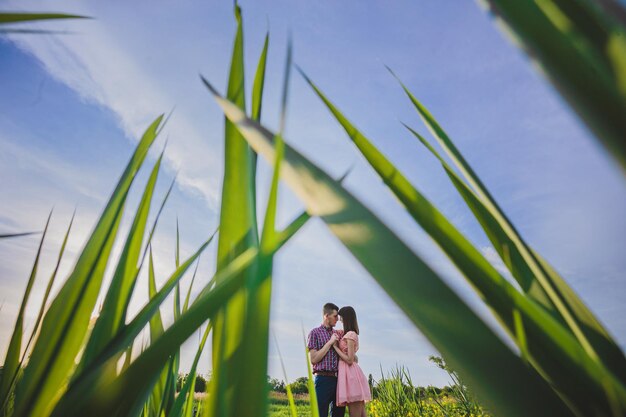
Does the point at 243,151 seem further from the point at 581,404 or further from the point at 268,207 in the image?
the point at 581,404

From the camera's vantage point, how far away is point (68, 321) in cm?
36

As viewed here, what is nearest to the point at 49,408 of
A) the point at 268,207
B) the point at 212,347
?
the point at 212,347

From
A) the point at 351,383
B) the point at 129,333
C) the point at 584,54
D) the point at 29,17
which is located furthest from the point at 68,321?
the point at 351,383

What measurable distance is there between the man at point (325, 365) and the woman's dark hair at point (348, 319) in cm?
13

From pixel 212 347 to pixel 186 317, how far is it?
0.13 feet

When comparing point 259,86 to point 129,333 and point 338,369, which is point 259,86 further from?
point 338,369

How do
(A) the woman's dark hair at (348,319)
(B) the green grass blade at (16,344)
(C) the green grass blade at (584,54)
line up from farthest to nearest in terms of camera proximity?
(A) the woman's dark hair at (348,319) < (B) the green grass blade at (16,344) < (C) the green grass blade at (584,54)

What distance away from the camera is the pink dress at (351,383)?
3855 millimetres

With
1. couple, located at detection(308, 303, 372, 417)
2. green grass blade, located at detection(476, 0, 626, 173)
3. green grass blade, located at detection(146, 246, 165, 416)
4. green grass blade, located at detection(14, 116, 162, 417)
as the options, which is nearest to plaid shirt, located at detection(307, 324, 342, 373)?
couple, located at detection(308, 303, 372, 417)

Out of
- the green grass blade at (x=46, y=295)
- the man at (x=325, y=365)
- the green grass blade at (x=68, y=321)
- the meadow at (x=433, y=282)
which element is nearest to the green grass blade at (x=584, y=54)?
the meadow at (x=433, y=282)

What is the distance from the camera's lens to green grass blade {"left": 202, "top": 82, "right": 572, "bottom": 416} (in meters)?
0.18

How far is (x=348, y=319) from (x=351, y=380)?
0.65m

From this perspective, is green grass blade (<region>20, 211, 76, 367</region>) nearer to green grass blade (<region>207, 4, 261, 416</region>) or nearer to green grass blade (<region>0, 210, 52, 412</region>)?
green grass blade (<region>0, 210, 52, 412</region>)

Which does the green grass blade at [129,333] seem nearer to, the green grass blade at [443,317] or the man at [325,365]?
the green grass blade at [443,317]
